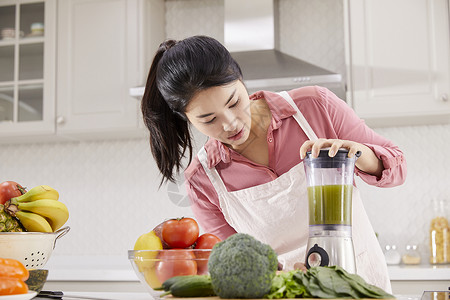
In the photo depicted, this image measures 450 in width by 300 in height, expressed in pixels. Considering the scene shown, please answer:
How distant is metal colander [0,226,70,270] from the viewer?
3.35ft

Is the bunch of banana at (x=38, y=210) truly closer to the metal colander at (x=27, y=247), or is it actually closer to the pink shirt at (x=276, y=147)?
the metal colander at (x=27, y=247)

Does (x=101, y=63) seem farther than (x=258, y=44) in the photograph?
Yes

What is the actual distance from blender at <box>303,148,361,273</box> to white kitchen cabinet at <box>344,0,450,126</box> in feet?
6.04

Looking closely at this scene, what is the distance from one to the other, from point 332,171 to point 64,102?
2.48 meters

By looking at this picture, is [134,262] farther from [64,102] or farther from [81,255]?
[81,255]

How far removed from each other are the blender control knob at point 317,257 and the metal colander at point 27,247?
0.49 meters

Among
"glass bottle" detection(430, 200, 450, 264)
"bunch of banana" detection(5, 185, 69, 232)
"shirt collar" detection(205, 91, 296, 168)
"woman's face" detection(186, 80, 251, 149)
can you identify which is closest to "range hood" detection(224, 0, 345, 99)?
"glass bottle" detection(430, 200, 450, 264)

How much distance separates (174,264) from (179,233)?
0.14 meters

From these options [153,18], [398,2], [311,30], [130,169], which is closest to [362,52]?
[398,2]

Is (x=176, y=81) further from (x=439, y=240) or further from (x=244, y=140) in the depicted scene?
(x=439, y=240)

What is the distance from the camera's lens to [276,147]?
1555mm

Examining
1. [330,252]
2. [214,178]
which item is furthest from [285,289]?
[214,178]

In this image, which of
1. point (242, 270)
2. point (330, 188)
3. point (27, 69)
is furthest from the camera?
point (27, 69)

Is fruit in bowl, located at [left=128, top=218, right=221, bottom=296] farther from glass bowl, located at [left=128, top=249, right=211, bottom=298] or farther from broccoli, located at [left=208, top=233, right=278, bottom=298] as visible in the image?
broccoli, located at [left=208, top=233, right=278, bottom=298]
